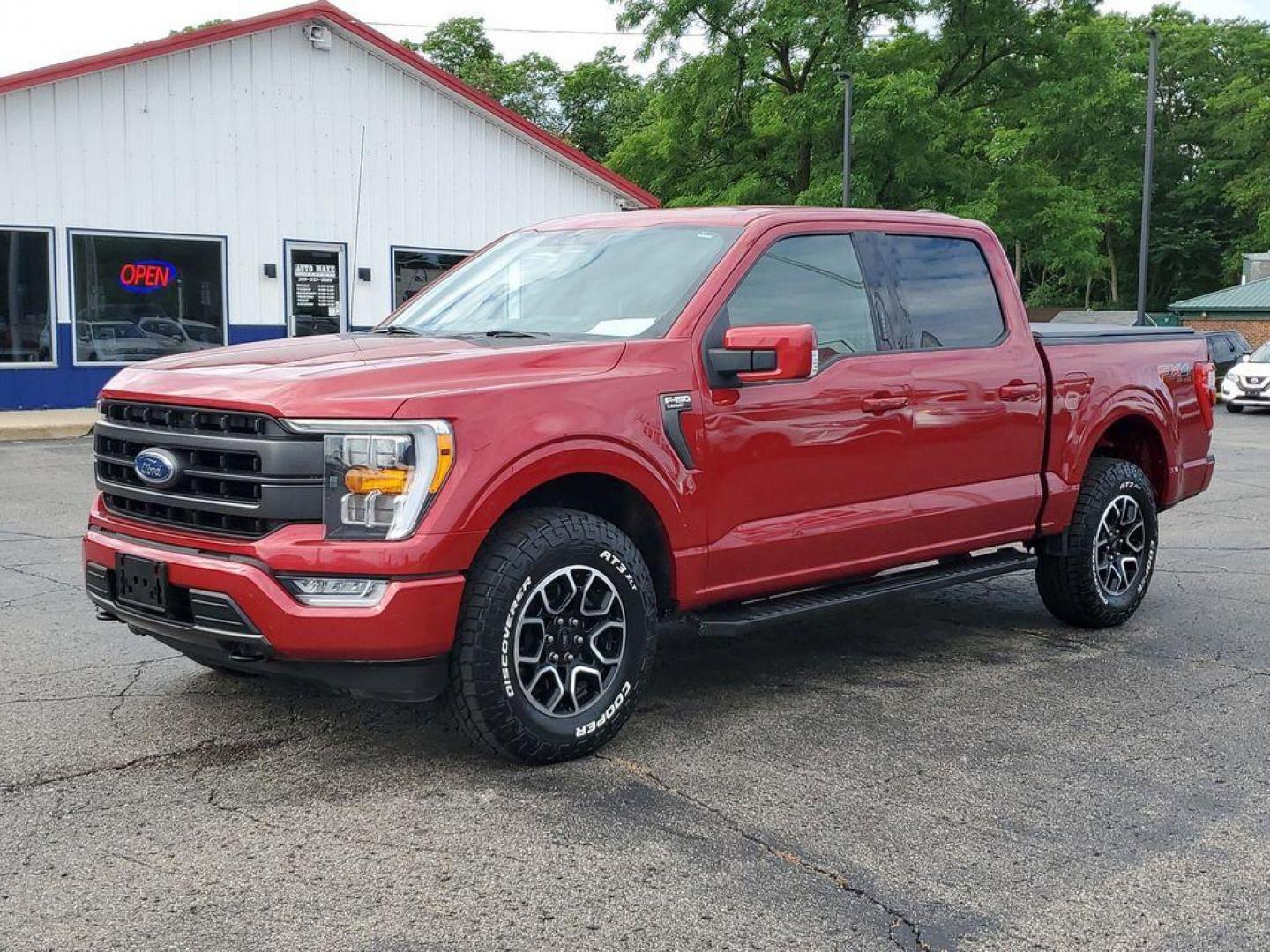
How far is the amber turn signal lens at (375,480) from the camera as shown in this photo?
13.2ft

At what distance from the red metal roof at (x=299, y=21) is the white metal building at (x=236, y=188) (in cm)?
3

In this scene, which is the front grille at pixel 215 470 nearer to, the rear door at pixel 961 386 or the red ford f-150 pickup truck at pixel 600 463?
the red ford f-150 pickup truck at pixel 600 463

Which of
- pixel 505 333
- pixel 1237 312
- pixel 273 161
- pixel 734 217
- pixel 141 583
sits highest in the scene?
pixel 273 161

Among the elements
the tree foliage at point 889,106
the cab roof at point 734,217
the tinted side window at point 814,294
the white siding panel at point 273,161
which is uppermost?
the tree foliage at point 889,106

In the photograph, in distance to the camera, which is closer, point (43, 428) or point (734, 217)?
point (734, 217)

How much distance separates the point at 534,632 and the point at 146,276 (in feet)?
51.4

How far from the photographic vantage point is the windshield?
5043 millimetres

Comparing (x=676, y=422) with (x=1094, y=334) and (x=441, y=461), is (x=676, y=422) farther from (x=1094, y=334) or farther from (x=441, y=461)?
(x=1094, y=334)

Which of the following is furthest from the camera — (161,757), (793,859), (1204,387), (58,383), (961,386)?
(58,383)

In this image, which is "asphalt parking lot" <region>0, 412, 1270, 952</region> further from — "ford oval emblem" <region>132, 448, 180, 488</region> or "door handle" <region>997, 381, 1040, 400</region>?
"door handle" <region>997, 381, 1040, 400</region>

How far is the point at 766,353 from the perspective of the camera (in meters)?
4.72

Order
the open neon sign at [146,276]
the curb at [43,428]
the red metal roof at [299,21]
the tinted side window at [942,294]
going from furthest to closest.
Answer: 1. the open neon sign at [146,276]
2. the red metal roof at [299,21]
3. the curb at [43,428]
4. the tinted side window at [942,294]

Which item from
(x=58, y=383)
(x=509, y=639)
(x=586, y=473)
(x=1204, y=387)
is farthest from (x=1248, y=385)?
(x=509, y=639)

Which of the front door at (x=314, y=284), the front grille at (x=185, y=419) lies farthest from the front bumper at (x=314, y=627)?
the front door at (x=314, y=284)
